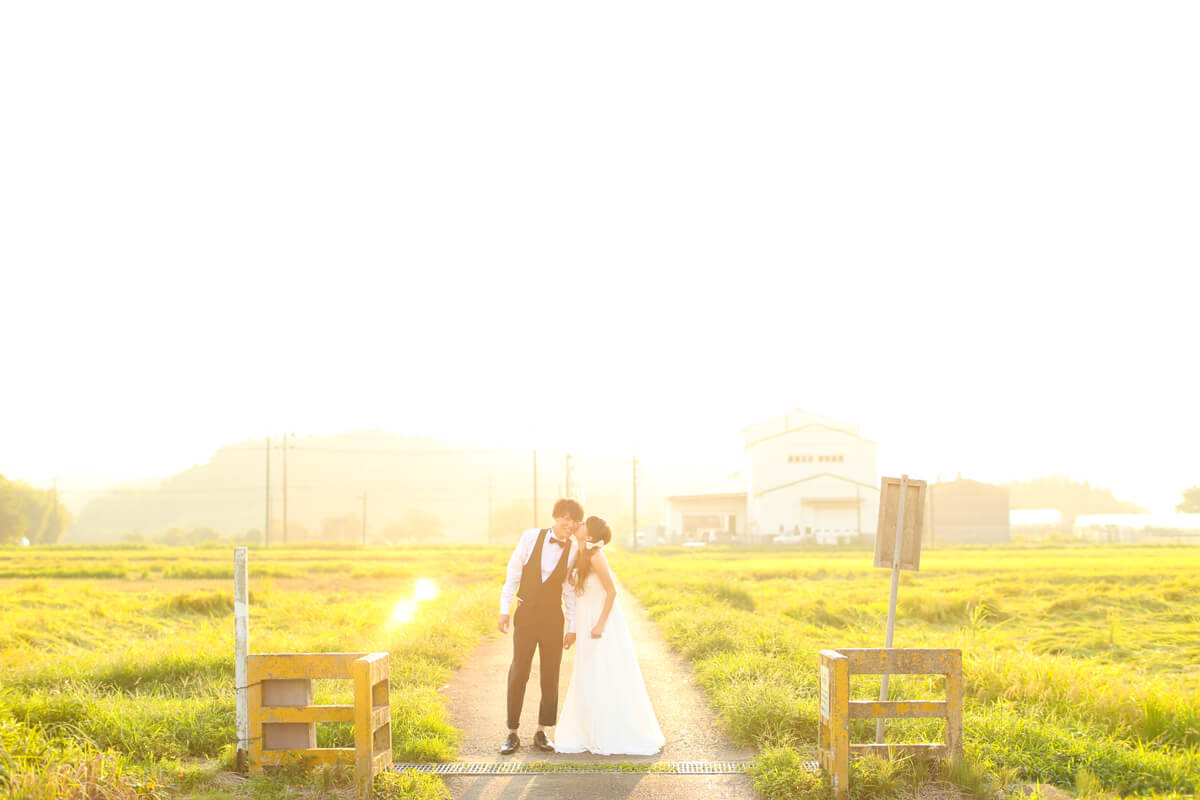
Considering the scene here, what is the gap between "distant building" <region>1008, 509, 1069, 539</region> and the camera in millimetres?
98438

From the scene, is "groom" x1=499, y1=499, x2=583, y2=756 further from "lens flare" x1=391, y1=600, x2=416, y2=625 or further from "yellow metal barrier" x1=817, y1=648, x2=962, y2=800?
"lens flare" x1=391, y1=600, x2=416, y2=625

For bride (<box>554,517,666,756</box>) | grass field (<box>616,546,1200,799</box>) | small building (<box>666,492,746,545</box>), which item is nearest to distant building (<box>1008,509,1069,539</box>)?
small building (<box>666,492,746,545</box>)

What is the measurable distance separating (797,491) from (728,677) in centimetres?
6340

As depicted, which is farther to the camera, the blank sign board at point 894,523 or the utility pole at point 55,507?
the utility pole at point 55,507

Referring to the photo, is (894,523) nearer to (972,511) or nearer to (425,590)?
(425,590)

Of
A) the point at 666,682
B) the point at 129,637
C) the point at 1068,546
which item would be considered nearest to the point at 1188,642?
the point at 666,682

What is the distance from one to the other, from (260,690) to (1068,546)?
225 ft

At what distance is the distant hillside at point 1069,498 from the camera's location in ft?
603

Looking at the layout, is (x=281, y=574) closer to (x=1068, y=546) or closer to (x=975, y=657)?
(x=975, y=657)

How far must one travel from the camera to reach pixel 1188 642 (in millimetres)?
19828

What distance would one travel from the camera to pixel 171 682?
38.5 feet

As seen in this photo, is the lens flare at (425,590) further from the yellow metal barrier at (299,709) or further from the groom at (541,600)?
the yellow metal barrier at (299,709)

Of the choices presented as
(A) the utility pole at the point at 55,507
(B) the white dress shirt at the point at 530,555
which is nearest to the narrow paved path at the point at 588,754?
(B) the white dress shirt at the point at 530,555

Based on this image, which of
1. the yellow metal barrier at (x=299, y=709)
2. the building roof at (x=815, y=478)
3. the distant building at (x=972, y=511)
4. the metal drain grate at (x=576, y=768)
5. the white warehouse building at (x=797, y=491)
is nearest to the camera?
the yellow metal barrier at (x=299, y=709)
